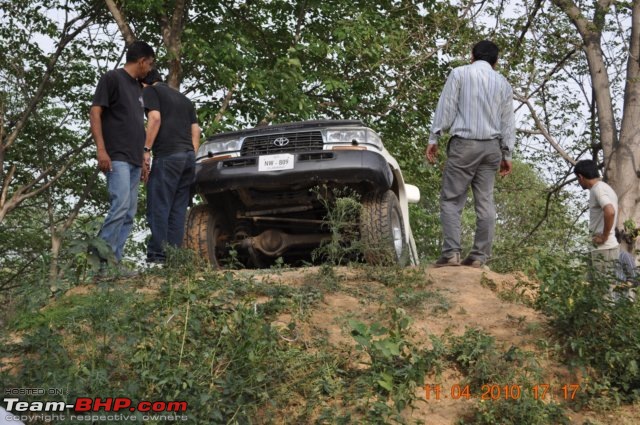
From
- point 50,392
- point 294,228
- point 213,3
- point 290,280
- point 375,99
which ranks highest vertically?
point 213,3

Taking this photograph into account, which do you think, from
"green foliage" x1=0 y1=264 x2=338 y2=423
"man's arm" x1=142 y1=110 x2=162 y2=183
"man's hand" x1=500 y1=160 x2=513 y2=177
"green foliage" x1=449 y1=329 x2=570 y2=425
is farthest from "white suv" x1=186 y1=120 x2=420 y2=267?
"green foliage" x1=0 y1=264 x2=338 y2=423

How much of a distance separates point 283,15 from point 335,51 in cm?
280

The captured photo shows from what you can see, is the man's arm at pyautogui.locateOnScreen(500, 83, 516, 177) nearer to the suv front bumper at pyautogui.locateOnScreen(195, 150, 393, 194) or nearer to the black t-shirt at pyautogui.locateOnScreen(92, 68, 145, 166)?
the suv front bumper at pyautogui.locateOnScreen(195, 150, 393, 194)

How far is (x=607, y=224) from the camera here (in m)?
7.18

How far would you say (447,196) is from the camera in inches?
268

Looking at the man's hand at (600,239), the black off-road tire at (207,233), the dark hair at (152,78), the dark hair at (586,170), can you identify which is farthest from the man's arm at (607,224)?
the dark hair at (152,78)

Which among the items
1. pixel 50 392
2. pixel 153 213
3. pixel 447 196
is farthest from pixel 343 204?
pixel 50 392

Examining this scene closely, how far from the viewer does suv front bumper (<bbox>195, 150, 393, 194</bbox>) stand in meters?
6.73

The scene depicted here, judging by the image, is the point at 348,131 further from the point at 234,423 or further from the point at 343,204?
the point at 234,423

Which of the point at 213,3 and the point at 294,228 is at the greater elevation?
the point at 213,3

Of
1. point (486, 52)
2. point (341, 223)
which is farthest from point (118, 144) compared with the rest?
point (486, 52)

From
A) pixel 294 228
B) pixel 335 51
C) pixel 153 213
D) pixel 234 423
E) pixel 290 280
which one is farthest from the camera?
pixel 335 51

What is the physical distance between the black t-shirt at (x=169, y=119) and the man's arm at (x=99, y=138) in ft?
2.46

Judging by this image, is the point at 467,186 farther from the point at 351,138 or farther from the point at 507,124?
the point at 351,138
